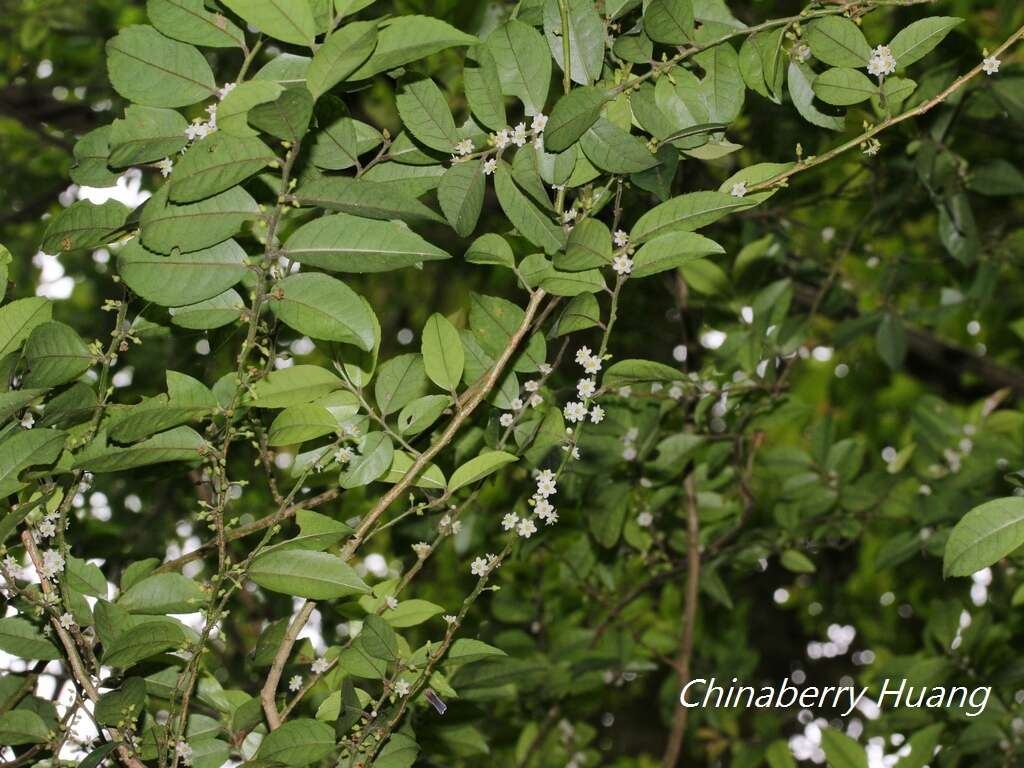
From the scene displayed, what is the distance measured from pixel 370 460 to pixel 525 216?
302 millimetres

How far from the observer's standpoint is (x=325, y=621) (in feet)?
7.11

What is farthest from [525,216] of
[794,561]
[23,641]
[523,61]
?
[794,561]

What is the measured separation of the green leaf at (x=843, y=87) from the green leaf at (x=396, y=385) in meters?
0.51

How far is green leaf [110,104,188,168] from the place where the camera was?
98cm

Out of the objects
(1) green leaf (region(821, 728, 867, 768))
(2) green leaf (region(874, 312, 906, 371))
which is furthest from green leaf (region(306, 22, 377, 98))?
(2) green leaf (region(874, 312, 906, 371))

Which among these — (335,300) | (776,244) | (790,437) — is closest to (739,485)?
(776,244)

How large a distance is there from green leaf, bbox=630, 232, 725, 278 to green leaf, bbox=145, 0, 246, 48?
0.45 metres

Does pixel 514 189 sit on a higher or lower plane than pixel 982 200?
higher

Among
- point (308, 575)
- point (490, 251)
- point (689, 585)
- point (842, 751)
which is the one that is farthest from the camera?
point (689, 585)

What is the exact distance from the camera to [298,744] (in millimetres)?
985

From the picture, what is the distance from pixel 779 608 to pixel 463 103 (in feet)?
7.42

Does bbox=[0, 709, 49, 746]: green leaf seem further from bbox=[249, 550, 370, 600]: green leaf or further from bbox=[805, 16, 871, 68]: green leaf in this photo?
bbox=[805, 16, 871, 68]: green leaf

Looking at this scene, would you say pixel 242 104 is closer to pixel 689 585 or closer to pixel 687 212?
pixel 687 212

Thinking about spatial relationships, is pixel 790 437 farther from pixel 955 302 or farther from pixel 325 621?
pixel 325 621
